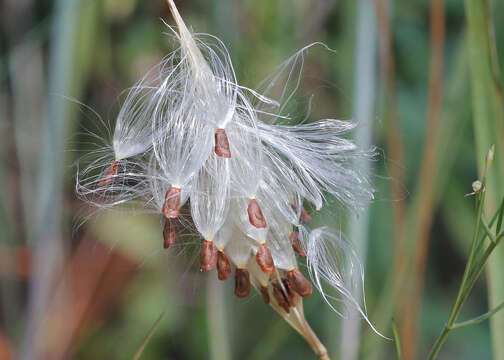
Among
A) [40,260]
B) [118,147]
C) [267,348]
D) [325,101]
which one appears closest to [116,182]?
[118,147]

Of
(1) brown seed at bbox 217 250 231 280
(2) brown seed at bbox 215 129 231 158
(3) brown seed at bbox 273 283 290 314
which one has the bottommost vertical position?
(3) brown seed at bbox 273 283 290 314

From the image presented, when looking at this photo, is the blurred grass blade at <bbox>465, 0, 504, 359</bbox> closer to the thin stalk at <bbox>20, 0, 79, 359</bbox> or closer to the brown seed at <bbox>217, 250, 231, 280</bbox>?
the brown seed at <bbox>217, 250, 231, 280</bbox>

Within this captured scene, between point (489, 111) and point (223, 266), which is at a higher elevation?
point (489, 111)

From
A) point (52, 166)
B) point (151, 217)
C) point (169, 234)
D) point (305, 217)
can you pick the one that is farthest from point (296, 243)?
point (151, 217)

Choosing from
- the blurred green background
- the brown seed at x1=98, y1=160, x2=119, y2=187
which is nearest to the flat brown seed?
the brown seed at x1=98, y1=160, x2=119, y2=187

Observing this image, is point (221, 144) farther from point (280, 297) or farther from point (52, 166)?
point (52, 166)

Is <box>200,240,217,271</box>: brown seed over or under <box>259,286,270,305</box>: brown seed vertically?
over

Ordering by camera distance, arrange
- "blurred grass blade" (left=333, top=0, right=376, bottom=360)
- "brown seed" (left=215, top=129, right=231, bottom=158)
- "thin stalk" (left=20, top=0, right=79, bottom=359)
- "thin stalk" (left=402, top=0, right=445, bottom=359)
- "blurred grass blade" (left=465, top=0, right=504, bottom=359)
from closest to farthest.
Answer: "brown seed" (left=215, top=129, right=231, bottom=158) → "blurred grass blade" (left=465, top=0, right=504, bottom=359) → "blurred grass blade" (left=333, top=0, right=376, bottom=360) → "thin stalk" (left=402, top=0, right=445, bottom=359) → "thin stalk" (left=20, top=0, right=79, bottom=359)
